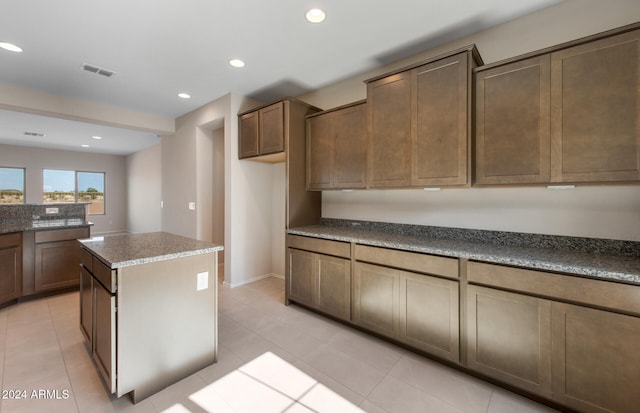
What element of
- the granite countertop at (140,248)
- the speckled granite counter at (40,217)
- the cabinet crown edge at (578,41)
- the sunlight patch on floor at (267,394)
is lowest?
the sunlight patch on floor at (267,394)

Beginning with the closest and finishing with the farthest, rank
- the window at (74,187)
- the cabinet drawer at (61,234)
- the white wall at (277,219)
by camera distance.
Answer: the cabinet drawer at (61,234) → the white wall at (277,219) → the window at (74,187)

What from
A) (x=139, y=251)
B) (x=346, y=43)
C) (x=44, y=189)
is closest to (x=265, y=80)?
(x=346, y=43)

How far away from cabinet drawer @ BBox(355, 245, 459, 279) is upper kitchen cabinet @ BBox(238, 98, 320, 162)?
1.60 meters

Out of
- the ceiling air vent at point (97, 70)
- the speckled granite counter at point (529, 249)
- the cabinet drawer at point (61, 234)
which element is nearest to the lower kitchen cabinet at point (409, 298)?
the speckled granite counter at point (529, 249)

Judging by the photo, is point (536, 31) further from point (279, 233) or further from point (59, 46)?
point (59, 46)

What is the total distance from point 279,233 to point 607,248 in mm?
3632

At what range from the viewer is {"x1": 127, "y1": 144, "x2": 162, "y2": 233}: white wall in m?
7.47

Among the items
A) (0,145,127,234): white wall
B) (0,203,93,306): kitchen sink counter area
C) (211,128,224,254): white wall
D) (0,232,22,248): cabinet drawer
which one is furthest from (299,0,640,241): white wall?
(0,145,127,234): white wall

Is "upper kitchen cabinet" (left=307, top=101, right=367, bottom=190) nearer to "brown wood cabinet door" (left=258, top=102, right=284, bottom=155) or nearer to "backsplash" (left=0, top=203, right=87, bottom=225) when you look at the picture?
"brown wood cabinet door" (left=258, top=102, right=284, bottom=155)

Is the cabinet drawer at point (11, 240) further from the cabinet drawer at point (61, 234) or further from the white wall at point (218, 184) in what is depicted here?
the white wall at point (218, 184)

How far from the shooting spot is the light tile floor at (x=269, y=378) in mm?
1683

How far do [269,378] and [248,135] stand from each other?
115 inches

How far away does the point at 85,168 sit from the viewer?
842 centimetres

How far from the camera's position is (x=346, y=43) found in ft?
8.52
